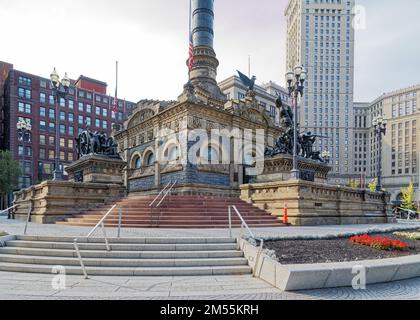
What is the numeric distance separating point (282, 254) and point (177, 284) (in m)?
3.19

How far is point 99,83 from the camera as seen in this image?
9150cm

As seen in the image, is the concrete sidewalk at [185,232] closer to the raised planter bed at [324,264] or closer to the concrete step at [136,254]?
the raised planter bed at [324,264]

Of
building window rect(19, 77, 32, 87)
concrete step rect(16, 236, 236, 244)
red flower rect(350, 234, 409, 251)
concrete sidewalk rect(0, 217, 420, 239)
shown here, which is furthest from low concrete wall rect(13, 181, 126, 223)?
building window rect(19, 77, 32, 87)

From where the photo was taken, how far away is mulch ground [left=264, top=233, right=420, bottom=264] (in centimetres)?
829

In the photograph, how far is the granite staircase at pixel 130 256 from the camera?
8.32 metres

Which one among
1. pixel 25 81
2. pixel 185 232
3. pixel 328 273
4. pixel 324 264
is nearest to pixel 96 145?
pixel 185 232

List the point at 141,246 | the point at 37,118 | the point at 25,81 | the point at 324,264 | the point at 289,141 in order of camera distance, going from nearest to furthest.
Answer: the point at 324,264
the point at 141,246
the point at 289,141
the point at 25,81
the point at 37,118

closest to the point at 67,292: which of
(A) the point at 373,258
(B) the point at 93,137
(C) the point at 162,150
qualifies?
(A) the point at 373,258

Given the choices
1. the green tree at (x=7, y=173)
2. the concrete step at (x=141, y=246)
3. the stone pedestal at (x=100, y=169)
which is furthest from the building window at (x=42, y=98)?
the concrete step at (x=141, y=246)

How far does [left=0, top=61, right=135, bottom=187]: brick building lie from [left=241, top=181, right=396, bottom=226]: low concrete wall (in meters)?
54.5

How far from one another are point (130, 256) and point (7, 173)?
55866 millimetres

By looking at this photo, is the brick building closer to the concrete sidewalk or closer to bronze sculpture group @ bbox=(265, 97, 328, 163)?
bronze sculpture group @ bbox=(265, 97, 328, 163)

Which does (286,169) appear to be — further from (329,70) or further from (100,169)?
(329,70)

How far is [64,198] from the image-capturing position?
18.4 m
